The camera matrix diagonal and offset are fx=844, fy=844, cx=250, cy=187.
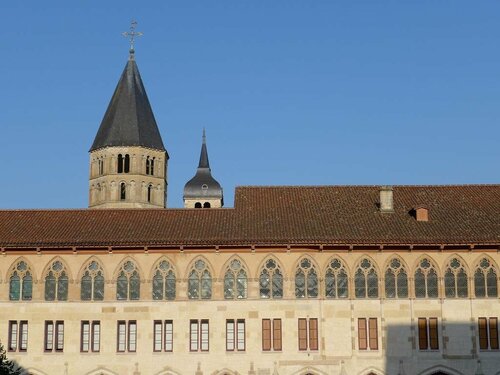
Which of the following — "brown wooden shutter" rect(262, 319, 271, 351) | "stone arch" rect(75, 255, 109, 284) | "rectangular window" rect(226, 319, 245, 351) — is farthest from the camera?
"stone arch" rect(75, 255, 109, 284)

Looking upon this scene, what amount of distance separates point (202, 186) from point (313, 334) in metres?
61.0

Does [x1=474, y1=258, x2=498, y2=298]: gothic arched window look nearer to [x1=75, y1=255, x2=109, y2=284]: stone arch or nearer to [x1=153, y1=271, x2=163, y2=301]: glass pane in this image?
[x1=153, y1=271, x2=163, y2=301]: glass pane

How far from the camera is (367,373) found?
4781 centimetres

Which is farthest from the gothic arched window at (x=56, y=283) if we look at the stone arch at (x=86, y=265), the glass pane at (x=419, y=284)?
the glass pane at (x=419, y=284)

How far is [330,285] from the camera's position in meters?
48.8

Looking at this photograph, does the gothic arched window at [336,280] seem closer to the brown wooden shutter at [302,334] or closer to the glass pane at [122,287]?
the brown wooden shutter at [302,334]

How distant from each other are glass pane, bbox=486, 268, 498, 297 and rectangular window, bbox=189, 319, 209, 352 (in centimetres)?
1644

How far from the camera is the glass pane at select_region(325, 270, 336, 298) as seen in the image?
48681 millimetres

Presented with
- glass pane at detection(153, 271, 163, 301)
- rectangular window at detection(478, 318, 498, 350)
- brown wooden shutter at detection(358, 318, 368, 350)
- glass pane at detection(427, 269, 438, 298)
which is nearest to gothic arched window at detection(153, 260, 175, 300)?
glass pane at detection(153, 271, 163, 301)

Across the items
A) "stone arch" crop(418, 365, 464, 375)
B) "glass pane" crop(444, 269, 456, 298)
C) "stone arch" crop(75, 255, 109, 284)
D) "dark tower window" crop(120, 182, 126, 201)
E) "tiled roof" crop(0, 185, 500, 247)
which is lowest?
"stone arch" crop(418, 365, 464, 375)

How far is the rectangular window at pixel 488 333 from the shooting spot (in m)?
48.2

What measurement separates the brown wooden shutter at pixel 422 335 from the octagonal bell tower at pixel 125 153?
43.8 meters

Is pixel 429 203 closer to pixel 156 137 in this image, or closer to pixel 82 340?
pixel 82 340

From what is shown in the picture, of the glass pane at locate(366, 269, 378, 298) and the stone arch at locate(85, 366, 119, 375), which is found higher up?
the glass pane at locate(366, 269, 378, 298)
